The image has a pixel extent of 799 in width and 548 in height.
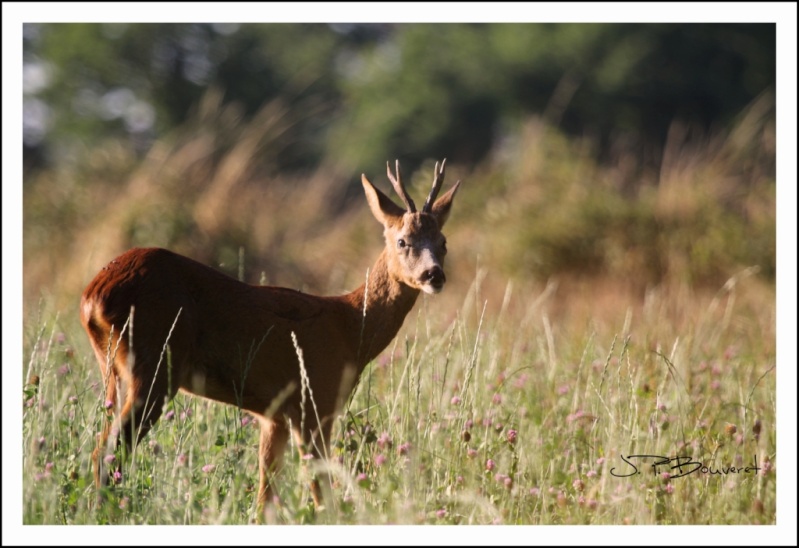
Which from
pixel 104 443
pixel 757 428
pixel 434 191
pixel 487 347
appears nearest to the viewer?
pixel 104 443

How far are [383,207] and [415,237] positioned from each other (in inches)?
10.9

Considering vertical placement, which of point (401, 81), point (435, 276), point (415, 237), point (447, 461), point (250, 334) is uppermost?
point (401, 81)

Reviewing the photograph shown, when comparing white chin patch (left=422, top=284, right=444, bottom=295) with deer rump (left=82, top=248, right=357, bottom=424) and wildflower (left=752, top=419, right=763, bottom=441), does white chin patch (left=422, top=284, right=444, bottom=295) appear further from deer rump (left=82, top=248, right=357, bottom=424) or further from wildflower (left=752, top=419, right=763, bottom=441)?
wildflower (left=752, top=419, right=763, bottom=441)

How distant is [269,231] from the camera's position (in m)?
12.1

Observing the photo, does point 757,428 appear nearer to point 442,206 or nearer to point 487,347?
point 487,347

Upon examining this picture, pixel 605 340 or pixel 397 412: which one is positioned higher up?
pixel 605 340

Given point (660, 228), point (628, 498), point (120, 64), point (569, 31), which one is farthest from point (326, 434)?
point (569, 31)

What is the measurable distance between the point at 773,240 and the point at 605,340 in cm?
445

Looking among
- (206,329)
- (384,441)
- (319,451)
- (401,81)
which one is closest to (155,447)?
(206,329)

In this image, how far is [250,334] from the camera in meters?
5.06

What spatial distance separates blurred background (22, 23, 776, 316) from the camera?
38.0 ft

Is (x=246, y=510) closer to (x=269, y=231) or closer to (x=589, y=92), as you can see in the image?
(x=269, y=231)

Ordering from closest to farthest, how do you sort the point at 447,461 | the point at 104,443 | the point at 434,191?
1. the point at 104,443
2. the point at 447,461
3. the point at 434,191

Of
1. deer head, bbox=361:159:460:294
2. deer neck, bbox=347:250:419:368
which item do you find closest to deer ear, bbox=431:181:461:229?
deer head, bbox=361:159:460:294
